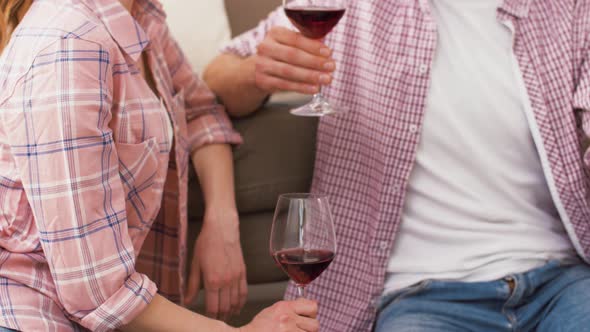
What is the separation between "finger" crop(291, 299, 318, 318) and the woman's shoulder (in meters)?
0.44

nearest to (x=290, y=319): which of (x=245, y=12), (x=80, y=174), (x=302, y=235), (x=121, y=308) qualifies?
(x=302, y=235)

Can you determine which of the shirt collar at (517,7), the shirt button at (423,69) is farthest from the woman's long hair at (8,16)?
the shirt collar at (517,7)

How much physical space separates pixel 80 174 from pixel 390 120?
0.66 m

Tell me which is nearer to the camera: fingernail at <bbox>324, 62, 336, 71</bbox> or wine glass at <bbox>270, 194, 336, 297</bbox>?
wine glass at <bbox>270, 194, 336, 297</bbox>

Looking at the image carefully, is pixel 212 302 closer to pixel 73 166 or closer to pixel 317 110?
pixel 317 110

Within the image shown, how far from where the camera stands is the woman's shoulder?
3.68ft

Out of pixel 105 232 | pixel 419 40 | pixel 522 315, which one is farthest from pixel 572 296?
pixel 105 232

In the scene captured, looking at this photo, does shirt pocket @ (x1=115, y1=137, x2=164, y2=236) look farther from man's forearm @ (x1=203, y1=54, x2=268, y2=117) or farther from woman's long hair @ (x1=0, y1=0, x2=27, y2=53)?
man's forearm @ (x1=203, y1=54, x2=268, y2=117)

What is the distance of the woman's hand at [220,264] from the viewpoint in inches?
60.1

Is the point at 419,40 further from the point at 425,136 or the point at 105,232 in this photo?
the point at 105,232

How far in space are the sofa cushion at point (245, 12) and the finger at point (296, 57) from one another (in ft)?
2.72

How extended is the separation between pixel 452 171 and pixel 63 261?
752 mm

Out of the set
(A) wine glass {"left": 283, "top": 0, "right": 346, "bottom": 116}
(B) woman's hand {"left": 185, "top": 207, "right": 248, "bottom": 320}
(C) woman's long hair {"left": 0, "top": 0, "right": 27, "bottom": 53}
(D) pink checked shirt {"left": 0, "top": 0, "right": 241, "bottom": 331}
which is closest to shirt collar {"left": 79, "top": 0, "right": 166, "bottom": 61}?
(D) pink checked shirt {"left": 0, "top": 0, "right": 241, "bottom": 331}

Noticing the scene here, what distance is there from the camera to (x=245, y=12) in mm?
2402
